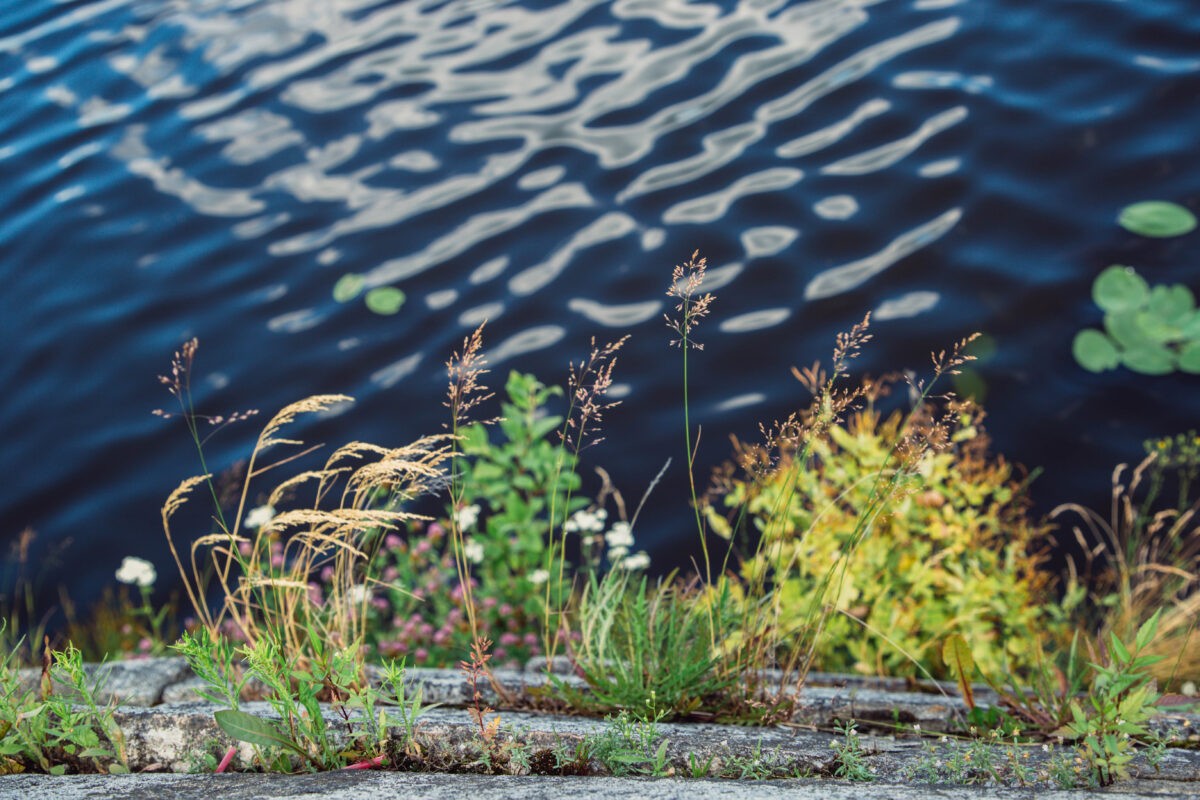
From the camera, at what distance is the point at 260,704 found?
7.30 feet

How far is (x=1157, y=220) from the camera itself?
16.6 ft

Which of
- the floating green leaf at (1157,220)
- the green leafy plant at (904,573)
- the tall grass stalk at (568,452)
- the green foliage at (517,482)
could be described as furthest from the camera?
the floating green leaf at (1157,220)

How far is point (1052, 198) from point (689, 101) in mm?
2226

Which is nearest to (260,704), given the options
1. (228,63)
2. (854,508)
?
(854,508)

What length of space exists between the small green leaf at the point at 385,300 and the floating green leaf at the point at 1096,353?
3.36 metres

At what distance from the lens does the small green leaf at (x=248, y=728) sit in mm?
1748

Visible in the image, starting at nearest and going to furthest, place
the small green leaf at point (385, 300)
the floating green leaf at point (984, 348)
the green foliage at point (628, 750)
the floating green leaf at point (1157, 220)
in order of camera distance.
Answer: the green foliage at point (628, 750)
the floating green leaf at point (984, 348)
the floating green leaf at point (1157, 220)
the small green leaf at point (385, 300)

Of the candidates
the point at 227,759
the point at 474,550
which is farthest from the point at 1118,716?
the point at 474,550

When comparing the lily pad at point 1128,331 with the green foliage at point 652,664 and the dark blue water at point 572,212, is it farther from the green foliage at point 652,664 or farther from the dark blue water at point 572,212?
the green foliage at point 652,664

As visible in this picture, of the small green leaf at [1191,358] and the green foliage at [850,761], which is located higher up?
the green foliage at [850,761]

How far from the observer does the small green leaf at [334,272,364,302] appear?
5402 millimetres

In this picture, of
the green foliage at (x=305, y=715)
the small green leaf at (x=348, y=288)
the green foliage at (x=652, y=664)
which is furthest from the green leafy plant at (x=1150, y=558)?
the small green leaf at (x=348, y=288)

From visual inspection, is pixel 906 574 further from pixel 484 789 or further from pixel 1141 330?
pixel 1141 330

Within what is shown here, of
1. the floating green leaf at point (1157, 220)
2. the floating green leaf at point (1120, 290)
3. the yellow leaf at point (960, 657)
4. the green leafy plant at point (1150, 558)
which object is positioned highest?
the yellow leaf at point (960, 657)
